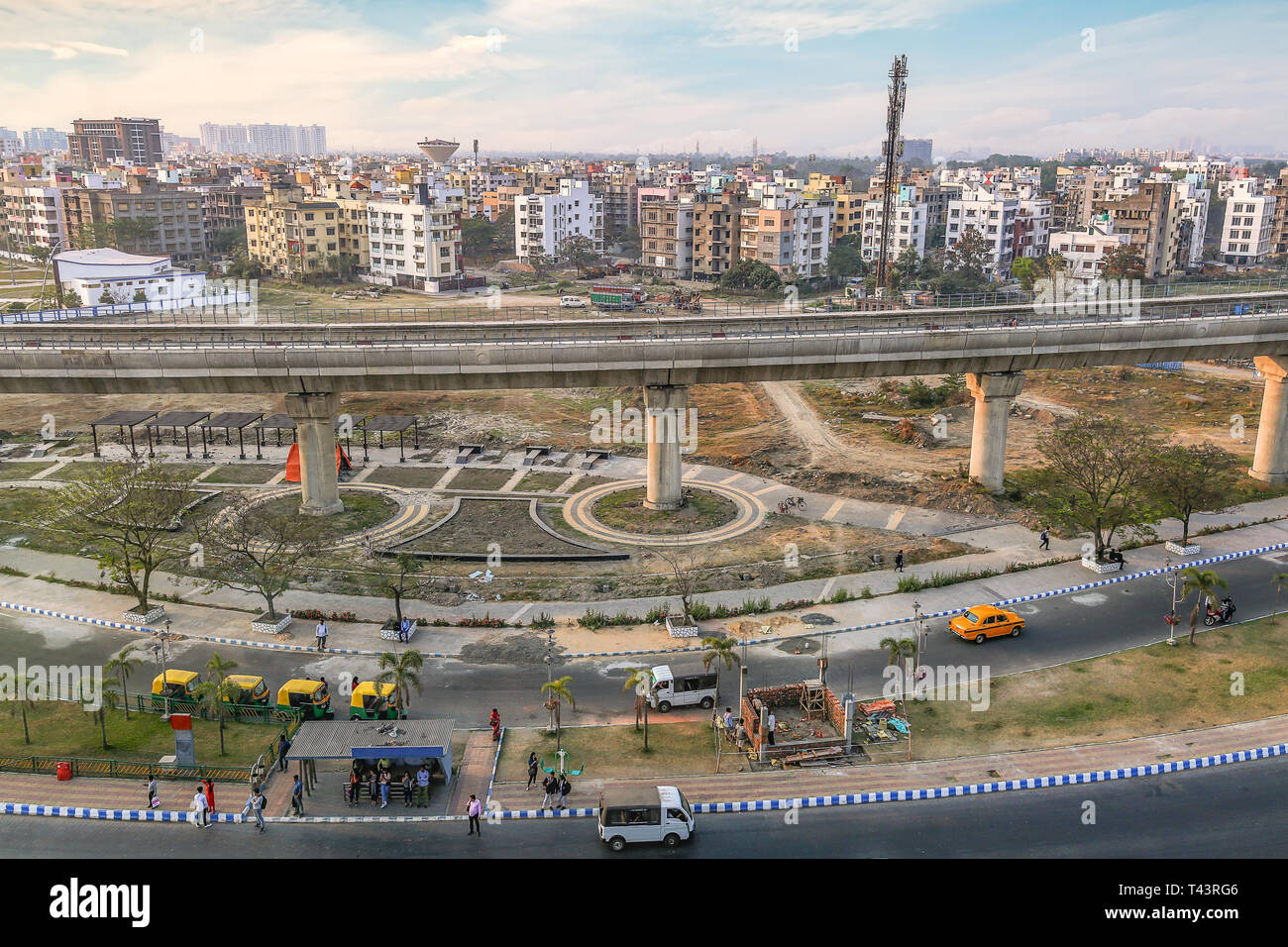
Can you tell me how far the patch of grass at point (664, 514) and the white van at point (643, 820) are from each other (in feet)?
94.0

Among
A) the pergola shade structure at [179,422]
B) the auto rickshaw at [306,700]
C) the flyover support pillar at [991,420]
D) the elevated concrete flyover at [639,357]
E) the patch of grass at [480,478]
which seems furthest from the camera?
the pergola shade structure at [179,422]

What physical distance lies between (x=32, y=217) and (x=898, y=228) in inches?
6065

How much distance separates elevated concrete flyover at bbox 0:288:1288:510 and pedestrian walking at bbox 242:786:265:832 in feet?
99.1

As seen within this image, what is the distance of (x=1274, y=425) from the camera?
63.6m

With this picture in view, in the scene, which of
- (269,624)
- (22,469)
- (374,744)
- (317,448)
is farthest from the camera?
(22,469)

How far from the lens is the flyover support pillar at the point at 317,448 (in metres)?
57.4

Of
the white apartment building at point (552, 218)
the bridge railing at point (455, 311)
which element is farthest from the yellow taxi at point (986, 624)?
the white apartment building at point (552, 218)

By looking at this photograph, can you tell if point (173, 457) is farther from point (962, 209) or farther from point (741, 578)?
point (962, 209)

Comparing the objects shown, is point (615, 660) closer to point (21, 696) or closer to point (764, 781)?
point (764, 781)

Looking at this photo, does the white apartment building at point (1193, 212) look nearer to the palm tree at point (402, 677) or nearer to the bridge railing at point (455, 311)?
the bridge railing at point (455, 311)

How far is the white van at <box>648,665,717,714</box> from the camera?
37.2m

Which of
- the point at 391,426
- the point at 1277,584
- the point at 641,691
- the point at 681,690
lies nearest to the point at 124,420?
the point at 391,426

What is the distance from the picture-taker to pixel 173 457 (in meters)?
71.4
